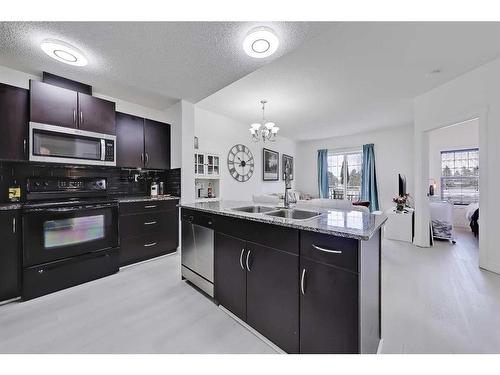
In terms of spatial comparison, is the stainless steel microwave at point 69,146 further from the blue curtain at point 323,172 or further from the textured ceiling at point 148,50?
the blue curtain at point 323,172

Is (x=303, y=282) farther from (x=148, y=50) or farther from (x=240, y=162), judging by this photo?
(x=240, y=162)

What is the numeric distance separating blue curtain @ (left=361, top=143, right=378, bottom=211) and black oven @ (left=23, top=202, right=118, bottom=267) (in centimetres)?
622

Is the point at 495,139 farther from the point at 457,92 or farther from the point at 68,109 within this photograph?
the point at 68,109

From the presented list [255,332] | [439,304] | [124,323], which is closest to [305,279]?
[255,332]

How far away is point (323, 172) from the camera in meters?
7.02

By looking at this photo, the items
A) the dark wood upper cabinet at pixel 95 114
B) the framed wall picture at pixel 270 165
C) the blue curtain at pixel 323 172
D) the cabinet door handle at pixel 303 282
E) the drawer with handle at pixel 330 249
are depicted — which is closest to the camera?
the drawer with handle at pixel 330 249

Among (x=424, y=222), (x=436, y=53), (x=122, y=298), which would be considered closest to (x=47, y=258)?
(x=122, y=298)

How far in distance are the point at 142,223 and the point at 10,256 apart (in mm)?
1176

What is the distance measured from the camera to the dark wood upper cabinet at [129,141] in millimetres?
2848

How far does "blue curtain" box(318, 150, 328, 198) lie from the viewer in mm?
6988

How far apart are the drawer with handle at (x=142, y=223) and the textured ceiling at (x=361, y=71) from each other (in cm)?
219

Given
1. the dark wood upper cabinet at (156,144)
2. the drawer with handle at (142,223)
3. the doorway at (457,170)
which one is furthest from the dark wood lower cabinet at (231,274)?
the doorway at (457,170)

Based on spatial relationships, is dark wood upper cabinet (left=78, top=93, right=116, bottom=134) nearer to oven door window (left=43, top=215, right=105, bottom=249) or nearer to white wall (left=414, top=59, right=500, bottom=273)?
oven door window (left=43, top=215, right=105, bottom=249)

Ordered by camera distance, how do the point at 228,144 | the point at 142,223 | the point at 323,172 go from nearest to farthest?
the point at 142,223
the point at 228,144
the point at 323,172
